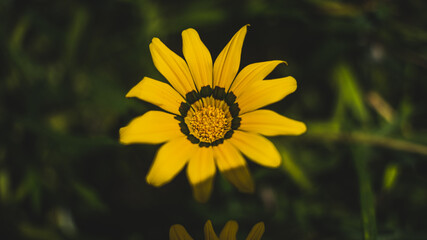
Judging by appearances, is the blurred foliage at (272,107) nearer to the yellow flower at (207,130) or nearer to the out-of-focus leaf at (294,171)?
the out-of-focus leaf at (294,171)

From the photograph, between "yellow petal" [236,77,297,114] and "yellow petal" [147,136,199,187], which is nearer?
"yellow petal" [147,136,199,187]

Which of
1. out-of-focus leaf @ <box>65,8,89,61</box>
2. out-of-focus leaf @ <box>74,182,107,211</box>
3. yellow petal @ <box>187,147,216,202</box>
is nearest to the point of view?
yellow petal @ <box>187,147,216,202</box>

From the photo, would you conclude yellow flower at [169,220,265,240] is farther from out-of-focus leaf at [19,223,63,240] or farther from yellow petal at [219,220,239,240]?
out-of-focus leaf at [19,223,63,240]

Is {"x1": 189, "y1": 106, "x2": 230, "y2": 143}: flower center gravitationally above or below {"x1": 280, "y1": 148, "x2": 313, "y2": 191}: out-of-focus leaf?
above

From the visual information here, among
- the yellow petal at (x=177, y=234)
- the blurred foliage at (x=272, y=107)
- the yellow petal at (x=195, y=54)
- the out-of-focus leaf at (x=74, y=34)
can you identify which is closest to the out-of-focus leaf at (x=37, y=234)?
the blurred foliage at (x=272, y=107)

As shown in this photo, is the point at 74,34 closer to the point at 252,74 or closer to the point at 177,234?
the point at 252,74

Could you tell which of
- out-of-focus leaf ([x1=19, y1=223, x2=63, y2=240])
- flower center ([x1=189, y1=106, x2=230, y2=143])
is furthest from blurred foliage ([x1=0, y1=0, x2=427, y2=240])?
flower center ([x1=189, y1=106, x2=230, y2=143])

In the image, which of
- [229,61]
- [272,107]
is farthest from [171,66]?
[272,107]

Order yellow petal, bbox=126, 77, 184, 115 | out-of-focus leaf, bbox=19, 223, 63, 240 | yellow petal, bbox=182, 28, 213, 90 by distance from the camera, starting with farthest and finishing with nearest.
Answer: out-of-focus leaf, bbox=19, 223, 63, 240 → yellow petal, bbox=182, 28, 213, 90 → yellow petal, bbox=126, 77, 184, 115
